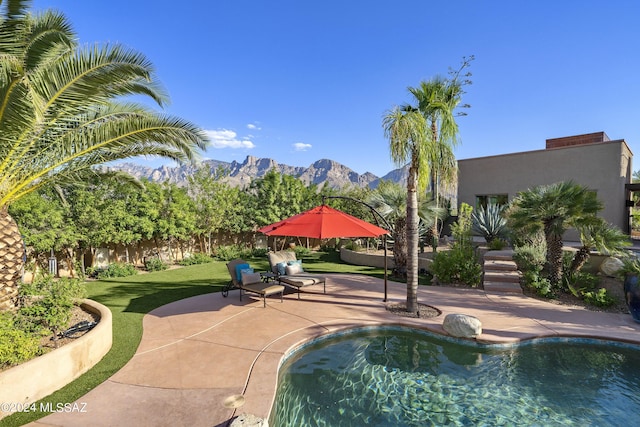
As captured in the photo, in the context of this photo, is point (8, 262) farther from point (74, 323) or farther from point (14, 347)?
point (14, 347)

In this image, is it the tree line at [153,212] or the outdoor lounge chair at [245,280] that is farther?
the tree line at [153,212]

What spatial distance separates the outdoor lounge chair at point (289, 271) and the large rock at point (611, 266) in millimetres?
8876

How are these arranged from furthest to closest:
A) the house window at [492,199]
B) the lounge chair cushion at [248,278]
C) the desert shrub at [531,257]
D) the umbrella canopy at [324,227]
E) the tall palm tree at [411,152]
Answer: the house window at [492,199]
the desert shrub at [531,257]
the lounge chair cushion at [248,278]
the tall palm tree at [411,152]
the umbrella canopy at [324,227]

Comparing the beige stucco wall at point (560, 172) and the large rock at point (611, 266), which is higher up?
the beige stucco wall at point (560, 172)

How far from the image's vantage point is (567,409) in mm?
4539

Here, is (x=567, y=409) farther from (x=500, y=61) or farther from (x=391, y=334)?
(x=500, y=61)

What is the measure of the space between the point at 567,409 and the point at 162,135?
9531 mm

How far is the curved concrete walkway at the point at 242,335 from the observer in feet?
13.4

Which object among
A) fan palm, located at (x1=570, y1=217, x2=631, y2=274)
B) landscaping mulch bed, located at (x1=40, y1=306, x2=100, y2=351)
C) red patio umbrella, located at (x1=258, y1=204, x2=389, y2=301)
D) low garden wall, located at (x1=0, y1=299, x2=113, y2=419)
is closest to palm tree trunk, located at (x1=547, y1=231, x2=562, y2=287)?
fan palm, located at (x1=570, y1=217, x2=631, y2=274)

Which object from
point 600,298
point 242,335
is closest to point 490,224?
point 600,298

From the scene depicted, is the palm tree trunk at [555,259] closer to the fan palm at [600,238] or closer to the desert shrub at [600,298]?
the fan palm at [600,238]

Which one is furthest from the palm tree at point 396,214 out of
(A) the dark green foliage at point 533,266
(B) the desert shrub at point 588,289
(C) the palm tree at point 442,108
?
(B) the desert shrub at point 588,289

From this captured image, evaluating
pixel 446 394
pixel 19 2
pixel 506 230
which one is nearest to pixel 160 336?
pixel 446 394

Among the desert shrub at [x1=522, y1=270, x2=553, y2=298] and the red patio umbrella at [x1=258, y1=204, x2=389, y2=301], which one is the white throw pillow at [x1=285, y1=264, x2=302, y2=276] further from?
the desert shrub at [x1=522, y1=270, x2=553, y2=298]
